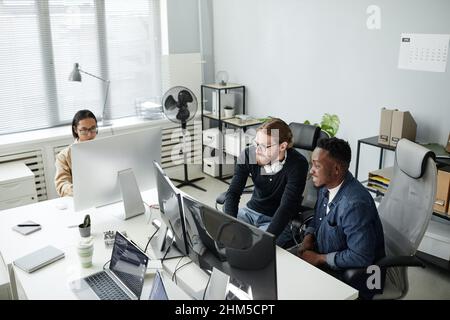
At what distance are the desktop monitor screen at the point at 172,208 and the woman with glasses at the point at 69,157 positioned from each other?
0.96m

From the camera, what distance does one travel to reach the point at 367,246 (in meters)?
2.04

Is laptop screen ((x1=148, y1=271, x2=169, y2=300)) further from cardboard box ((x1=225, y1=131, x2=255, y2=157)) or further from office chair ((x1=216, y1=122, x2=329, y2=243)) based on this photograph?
cardboard box ((x1=225, y1=131, x2=255, y2=157))

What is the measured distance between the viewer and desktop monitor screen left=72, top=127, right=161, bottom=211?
2.27 metres

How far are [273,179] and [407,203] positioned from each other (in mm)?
752

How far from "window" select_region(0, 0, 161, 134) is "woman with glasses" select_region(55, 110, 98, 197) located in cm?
162

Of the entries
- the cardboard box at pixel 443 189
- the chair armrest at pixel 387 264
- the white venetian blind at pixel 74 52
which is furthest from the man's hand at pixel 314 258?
the white venetian blind at pixel 74 52

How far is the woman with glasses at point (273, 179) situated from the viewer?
2506 millimetres

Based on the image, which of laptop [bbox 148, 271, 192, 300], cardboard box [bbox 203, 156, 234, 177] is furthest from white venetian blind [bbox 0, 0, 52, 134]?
laptop [bbox 148, 271, 192, 300]

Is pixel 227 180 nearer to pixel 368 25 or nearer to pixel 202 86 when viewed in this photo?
pixel 202 86

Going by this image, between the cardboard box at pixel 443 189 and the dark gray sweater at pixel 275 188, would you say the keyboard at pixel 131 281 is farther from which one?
the cardboard box at pixel 443 189

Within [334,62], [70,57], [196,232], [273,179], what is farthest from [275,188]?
[70,57]

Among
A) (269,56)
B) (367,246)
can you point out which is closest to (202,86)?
(269,56)

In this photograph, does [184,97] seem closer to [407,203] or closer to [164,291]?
[407,203]

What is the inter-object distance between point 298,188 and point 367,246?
586 mm
